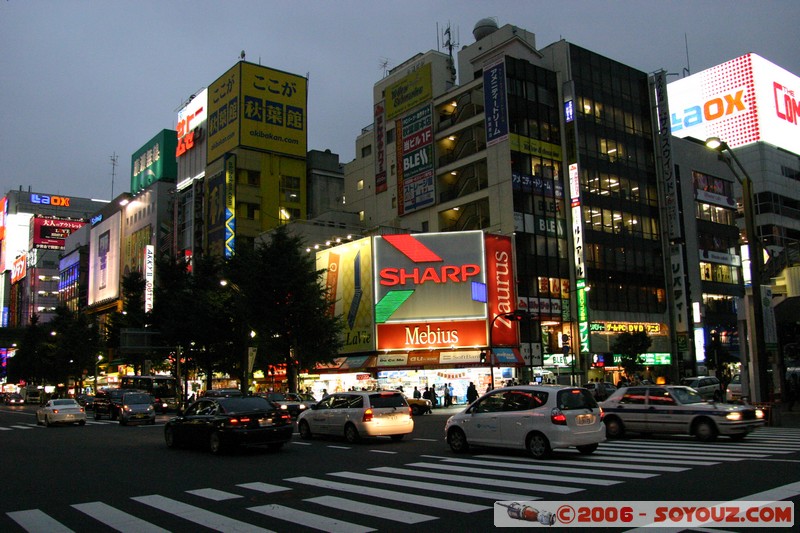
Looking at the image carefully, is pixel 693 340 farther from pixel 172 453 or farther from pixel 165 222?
pixel 165 222

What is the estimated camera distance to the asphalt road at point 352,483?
352 inches

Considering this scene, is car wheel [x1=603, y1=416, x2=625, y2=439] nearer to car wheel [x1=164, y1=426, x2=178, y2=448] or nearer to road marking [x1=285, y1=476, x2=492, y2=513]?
road marking [x1=285, y1=476, x2=492, y2=513]

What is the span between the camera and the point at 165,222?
301ft

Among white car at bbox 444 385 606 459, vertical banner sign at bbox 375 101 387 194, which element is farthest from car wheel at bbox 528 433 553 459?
vertical banner sign at bbox 375 101 387 194

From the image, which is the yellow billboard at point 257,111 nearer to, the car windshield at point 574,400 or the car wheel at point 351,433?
the car wheel at point 351,433

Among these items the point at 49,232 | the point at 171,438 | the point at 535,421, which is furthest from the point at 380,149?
the point at 49,232

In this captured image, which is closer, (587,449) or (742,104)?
(587,449)

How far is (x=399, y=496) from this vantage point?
1037cm

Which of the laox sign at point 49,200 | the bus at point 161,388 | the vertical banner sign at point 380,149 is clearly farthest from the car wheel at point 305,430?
the laox sign at point 49,200

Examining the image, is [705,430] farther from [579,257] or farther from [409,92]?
[409,92]

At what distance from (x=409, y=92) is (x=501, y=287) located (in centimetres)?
2529

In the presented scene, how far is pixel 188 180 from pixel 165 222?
27.4 feet

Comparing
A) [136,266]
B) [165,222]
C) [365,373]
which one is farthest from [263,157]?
[365,373]

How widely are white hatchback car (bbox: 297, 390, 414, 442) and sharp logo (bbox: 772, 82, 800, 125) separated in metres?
85.3
